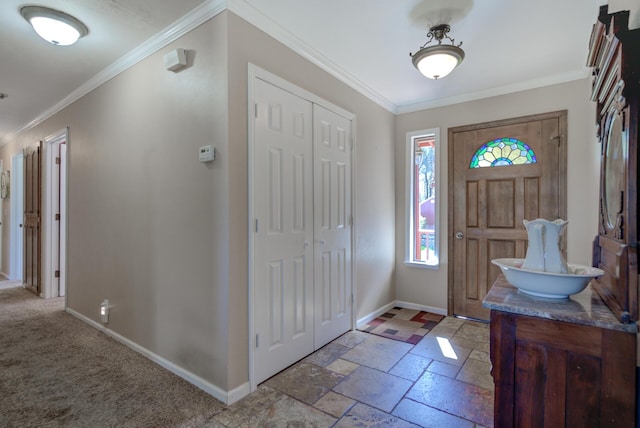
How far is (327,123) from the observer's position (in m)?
2.82

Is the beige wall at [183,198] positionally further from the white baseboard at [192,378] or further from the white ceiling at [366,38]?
the white ceiling at [366,38]

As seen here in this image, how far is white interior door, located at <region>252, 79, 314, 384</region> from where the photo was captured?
7.14 feet

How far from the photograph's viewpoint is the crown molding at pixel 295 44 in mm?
2025

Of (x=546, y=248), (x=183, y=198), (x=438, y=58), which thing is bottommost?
(x=546, y=248)

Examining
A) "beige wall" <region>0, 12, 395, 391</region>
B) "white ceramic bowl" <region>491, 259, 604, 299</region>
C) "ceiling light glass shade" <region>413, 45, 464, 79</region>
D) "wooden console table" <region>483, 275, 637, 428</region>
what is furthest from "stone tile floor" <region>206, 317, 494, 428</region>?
"ceiling light glass shade" <region>413, 45, 464, 79</region>

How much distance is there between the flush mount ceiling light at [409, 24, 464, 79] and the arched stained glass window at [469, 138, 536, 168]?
1.37 metres

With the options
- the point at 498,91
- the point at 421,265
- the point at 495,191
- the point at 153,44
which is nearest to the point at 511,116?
the point at 498,91

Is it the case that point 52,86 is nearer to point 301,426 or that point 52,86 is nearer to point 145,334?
point 145,334

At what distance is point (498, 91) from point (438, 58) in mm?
1467

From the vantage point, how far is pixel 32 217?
4.48 m

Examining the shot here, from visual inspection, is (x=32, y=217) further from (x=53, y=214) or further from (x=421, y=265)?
(x=421, y=265)

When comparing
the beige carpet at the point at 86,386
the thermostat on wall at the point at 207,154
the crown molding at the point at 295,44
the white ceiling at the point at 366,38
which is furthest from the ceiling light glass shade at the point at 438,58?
the beige carpet at the point at 86,386

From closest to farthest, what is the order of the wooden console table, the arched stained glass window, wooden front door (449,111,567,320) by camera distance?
the wooden console table
wooden front door (449,111,567,320)
the arched stained glass window

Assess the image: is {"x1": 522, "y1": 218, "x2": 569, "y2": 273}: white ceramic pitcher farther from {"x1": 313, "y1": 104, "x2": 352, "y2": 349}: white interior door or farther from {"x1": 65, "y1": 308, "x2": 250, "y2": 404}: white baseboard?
{"x1": 65, "y1": 308, "x2": 250, "y2": 404}: white baseboard
